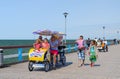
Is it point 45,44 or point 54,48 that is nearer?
point 45,44

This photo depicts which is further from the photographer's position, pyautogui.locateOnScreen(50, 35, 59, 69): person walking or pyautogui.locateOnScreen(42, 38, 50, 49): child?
pyautogui.locateOnScreen(50, 35, 59, 69): person walking

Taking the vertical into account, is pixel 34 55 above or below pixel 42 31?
below

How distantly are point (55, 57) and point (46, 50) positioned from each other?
1047 millimetres

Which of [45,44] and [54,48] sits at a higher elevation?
[45,44]

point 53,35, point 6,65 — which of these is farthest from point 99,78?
point 6,65

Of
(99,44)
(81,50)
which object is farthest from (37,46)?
(99,44)

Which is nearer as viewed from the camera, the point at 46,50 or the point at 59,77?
the point at 59,77

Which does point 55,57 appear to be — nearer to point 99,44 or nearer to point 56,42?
point 56,42

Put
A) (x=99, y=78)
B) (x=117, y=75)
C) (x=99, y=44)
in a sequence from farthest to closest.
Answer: (x=99, y=44)
(x=117, y=75)
(x=99, y=78)

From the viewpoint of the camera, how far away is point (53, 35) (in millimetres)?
18484

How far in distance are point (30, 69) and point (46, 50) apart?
45.9 inches

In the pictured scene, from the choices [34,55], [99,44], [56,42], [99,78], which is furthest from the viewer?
[99,44]

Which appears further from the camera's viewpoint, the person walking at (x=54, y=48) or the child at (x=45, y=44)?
the person walking at (x=54, y=48)

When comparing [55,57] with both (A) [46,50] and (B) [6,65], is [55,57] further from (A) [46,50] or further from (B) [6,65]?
(B) [6,65]
